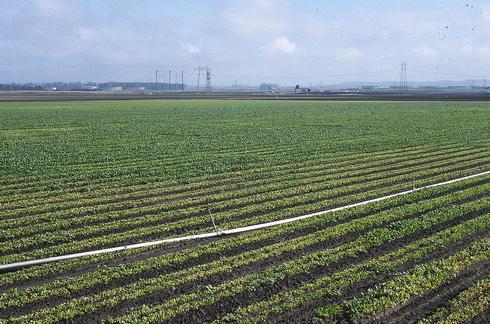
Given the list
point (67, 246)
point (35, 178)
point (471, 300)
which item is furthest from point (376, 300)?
point (35, 178)

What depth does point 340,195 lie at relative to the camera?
1783 centimetres

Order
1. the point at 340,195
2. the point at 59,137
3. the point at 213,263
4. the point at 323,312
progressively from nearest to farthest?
1. the point at 323,312
2. the point at 213,263
3. the point at 340,195
4. the point at 59,137

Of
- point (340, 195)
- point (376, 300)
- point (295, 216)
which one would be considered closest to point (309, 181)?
point (340, 195)

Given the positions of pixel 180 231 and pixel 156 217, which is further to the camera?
pixel 156 217

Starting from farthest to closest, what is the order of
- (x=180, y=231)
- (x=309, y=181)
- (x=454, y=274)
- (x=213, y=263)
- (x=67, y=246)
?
(x=309, y=181), (x=180, y=231), (x=67, y=246), (x=213, y=263), (x=454, y=274)

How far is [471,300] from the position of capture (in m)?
9.43

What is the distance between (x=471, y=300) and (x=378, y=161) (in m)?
16.2

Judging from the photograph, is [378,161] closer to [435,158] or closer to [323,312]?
[435,158]

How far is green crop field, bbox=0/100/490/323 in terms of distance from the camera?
9.39 metres

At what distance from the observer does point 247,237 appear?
43.5ft

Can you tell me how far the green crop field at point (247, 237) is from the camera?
9.39 metres

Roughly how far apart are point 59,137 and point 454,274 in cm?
3225

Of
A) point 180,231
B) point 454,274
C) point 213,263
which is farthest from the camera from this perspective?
point 180,231

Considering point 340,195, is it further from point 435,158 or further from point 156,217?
point 435,158
